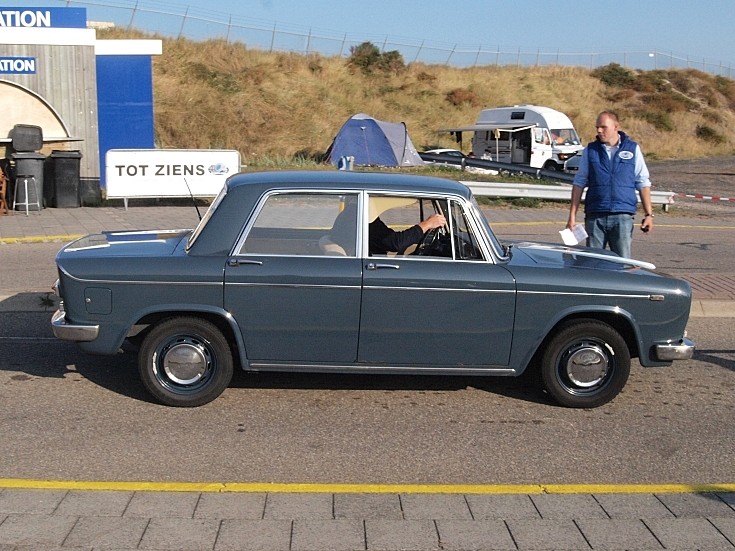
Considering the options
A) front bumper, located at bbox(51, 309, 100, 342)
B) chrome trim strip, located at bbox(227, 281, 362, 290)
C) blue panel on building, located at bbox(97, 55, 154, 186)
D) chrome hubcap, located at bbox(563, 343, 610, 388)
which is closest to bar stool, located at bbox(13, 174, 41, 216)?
blue panel on building, located at bbox(97, 55, 154, 186)

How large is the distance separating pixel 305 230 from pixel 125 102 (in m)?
16.0

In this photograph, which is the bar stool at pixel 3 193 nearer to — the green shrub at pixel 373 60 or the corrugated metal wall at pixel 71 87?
the corrugated metal wall at pixel 71 87

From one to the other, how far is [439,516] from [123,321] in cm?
256

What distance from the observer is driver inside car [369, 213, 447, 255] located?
6.18 m

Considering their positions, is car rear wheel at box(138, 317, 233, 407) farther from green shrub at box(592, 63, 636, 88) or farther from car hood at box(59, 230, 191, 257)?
green shrub at box(592, 63, 636, 88)

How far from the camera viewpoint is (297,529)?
4359 millimetres

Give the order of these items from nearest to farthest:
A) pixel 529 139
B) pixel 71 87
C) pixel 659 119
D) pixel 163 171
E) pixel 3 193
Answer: pixel 3 193 < pixel 163 171 < pixel 71 87 < pixel 529 139 < pixel 659 119

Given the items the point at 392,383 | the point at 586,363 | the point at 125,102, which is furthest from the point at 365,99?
the point at 586,363

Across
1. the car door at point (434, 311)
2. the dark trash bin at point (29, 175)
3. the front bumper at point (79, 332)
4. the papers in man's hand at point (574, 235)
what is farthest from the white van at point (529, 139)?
the front bumper at point (79, 332)

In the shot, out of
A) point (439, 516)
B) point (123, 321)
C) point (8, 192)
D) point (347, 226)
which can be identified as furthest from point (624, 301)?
point (8, 192)

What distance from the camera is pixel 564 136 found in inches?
1433

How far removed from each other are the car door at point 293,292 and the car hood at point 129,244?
1.92ft

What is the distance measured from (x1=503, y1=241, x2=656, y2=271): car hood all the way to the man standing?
2.53 feet

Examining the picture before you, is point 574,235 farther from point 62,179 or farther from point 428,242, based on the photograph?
point 62,179
